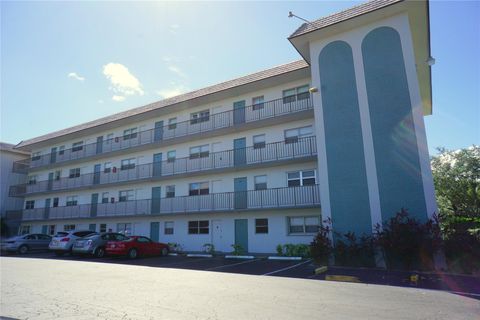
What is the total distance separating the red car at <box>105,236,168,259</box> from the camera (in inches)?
695

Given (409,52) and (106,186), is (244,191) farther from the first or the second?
(106,186)

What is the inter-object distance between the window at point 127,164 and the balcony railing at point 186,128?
47.1 inches

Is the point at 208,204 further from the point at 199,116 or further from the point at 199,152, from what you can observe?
the point at 199,116

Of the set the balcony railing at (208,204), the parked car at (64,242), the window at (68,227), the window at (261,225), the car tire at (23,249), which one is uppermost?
the balcony railing at (208,204)

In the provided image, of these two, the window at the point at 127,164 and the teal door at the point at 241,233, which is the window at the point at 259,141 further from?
the window at the point at 127,164

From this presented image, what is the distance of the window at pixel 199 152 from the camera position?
910 inches

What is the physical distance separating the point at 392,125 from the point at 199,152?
13756 millimetres

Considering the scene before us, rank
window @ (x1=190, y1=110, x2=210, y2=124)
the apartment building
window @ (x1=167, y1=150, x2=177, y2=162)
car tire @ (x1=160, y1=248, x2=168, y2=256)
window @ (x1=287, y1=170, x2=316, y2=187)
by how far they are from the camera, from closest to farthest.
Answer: the apartment building → window @ (x1=287, y1=170, x2=316, y2=187) → car tire @ (x1=160, y1=248, x2=168, y2=256) → window @ (x1=190, y1=110, x2=210, y2=124) → window @ (x1=167, y1=150, x2=177, y2=162)

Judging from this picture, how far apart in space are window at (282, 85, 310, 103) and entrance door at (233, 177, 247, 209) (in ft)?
19.2

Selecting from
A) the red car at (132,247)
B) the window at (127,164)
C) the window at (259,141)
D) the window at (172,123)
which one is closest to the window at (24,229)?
the window at (127,164)

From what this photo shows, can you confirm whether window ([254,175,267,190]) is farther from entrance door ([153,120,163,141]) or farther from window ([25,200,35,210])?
window ([25,200,35,210])

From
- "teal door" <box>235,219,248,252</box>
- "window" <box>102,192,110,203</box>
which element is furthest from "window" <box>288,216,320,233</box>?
"window" <box>102,192,110,203</box>

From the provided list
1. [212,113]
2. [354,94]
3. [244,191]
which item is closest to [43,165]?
[212,113]

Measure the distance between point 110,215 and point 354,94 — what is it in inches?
827
